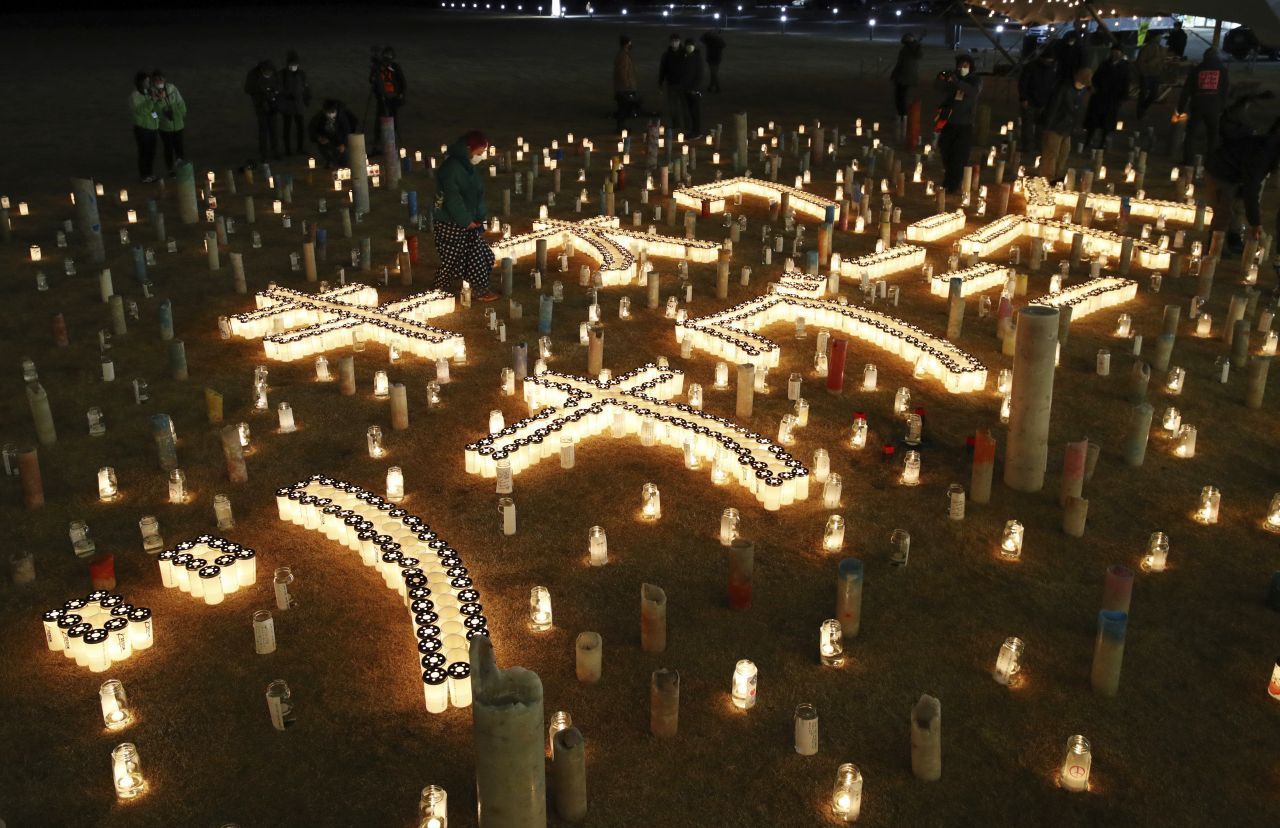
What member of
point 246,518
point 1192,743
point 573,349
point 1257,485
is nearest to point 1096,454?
point 1257,485

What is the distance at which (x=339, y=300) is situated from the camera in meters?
9.76

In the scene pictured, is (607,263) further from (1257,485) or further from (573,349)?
(1257,485)

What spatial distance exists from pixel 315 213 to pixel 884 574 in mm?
9664

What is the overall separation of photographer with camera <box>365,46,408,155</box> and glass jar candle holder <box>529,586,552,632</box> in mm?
11957

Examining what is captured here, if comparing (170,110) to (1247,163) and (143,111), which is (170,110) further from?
(1247,163)

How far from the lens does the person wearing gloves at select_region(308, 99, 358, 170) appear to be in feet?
50.1

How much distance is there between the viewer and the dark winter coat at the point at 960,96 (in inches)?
532

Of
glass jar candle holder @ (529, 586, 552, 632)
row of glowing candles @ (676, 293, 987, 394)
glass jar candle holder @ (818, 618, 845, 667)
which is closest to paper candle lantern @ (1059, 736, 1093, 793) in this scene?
glass jar candle holder @ (818, 618, 845, 667)

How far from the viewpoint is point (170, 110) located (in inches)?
569

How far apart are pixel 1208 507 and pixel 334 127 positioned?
1258 cm

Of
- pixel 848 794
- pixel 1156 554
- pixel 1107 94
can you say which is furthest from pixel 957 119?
pixel 848 794

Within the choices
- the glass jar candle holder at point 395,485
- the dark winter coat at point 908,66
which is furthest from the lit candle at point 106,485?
the dark winter coat at point 908,66

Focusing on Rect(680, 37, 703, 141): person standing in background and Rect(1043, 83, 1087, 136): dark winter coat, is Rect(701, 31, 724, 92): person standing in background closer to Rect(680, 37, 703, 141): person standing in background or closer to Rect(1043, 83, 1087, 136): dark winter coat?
Rect(680, 37, 703, 141): person standing in background

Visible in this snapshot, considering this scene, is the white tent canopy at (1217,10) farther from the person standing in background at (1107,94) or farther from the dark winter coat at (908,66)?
the dark winter coat at (908,66)
